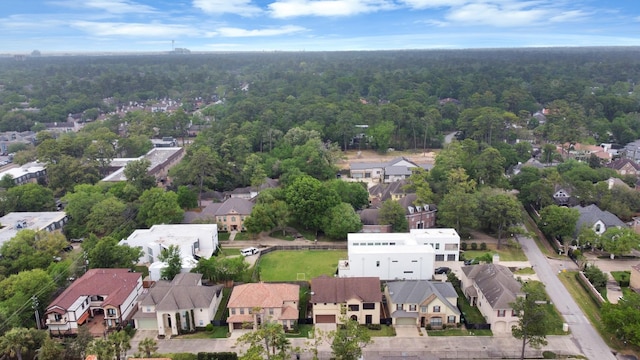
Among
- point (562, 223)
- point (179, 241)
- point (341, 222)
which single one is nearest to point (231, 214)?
point (179, 241)

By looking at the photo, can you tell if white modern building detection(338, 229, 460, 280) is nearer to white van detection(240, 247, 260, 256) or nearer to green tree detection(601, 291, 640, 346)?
white van detection(240, 247, 260, 256)

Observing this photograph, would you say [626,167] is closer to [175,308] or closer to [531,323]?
[531,323]

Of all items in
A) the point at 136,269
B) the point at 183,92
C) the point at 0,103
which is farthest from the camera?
the point at 183,92

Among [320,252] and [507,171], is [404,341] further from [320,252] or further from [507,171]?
[507,171]

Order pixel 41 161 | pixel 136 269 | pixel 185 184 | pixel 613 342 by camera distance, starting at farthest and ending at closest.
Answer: pixel 41 161, pixel 185 184, pixel 136 269, pixel 613 342

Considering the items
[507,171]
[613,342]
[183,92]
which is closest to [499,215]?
[613,342]

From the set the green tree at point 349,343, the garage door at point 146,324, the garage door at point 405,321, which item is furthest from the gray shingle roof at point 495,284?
the garage door at point 146,324

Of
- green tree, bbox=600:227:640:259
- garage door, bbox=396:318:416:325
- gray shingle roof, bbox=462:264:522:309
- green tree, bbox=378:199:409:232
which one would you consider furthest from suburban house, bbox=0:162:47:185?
green tree, bbox=600:227:640:259
